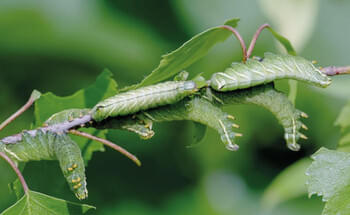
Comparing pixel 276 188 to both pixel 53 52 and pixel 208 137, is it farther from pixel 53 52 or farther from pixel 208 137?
pixel 53 52

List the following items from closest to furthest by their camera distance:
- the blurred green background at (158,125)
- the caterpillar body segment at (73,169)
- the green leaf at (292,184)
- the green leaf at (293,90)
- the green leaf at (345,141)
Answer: the caterpillar body segment at (73,169) < the green leaf at (293,90) < the green leaf at (345,141) < the green leaf at (292,184) < the blurred green background at (158,125)

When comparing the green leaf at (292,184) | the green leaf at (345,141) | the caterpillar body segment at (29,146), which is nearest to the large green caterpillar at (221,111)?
the caterpillar body segment at (29,146)

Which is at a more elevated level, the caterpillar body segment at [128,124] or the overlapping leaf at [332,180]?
the caterpillar body segment at [128,124]

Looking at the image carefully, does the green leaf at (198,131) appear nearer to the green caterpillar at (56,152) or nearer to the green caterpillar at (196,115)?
the green caterpillar at (196,115)

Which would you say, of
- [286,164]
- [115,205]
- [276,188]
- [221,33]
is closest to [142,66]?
[115,205]

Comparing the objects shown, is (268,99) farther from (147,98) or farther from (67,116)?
(67,116)

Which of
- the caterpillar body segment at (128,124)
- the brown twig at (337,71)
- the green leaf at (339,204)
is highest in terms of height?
the caterpillar body segment at (128,124)

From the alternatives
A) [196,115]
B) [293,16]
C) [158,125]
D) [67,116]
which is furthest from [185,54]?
[293,16]
